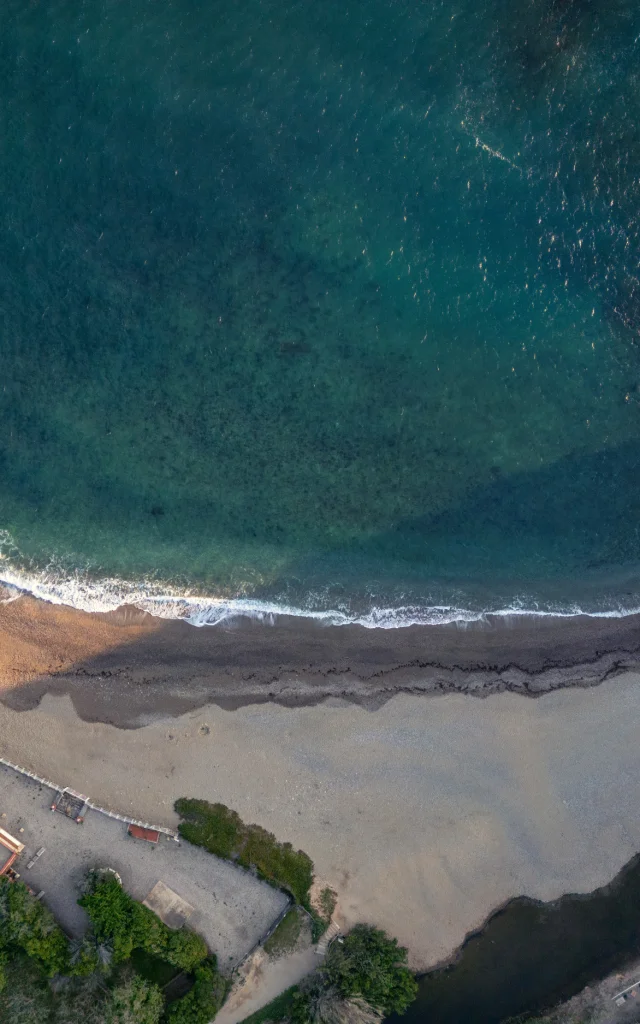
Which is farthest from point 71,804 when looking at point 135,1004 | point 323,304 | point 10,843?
point 323,304

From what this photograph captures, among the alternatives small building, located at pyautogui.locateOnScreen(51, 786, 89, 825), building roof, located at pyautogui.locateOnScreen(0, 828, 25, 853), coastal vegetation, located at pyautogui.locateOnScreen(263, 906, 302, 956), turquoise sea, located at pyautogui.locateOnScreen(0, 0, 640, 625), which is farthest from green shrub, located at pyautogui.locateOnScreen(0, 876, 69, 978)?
turquoise sea, located at pyautogui.locateOnScreen(0, 0, 640, 625)

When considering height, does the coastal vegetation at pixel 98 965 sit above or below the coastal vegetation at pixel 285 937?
below

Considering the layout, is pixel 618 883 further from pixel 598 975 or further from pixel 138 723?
pixel 138 723

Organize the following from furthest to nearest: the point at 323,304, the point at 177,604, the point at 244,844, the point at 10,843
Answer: the point at 323,304, the point at 177,604, the point at 244,844, the point at 10,843

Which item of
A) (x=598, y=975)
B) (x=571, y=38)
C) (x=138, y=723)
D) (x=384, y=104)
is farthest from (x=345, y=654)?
(x=571, y=38)

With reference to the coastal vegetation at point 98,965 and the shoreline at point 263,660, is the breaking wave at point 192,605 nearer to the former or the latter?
the shoreline at point 263,660

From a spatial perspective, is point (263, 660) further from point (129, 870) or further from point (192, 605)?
point (129, 870)

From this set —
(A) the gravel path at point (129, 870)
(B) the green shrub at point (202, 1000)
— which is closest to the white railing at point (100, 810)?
(A) the gravel path at point (129, 870)

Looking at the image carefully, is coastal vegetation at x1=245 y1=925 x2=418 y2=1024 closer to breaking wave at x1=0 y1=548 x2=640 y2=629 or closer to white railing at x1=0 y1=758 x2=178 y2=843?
white railing at x1=0 y1=758 x2=178 y2=843
